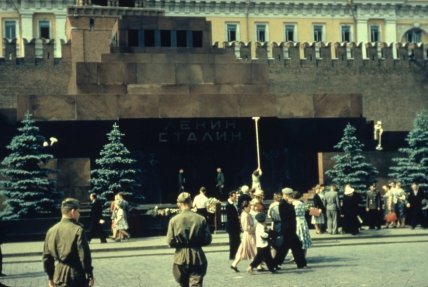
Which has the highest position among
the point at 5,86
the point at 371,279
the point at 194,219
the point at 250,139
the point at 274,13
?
the point at 274,13

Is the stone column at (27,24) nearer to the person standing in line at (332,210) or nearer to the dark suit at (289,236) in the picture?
the person standing in line at (332,210)

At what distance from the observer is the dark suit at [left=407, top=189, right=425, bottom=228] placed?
2308 cm

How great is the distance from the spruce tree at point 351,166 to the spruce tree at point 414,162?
176 centimetres

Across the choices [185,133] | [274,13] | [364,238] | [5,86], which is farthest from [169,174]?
[274,13]

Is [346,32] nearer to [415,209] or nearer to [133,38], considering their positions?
[133,38]

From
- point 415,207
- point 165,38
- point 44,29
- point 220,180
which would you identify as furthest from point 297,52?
point 415,207

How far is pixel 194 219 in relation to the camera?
9.49 meters

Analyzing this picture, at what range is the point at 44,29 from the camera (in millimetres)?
57688

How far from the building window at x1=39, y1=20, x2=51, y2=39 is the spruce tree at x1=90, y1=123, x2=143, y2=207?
1311 inches

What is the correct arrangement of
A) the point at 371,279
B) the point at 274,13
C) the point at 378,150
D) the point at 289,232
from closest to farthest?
the point at 371,279 < the point at 289,232 < the point at 378,150 < the point at 274,13

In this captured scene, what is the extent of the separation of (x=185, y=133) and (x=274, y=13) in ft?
117

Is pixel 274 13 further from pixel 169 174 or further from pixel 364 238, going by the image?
pixel 364 238

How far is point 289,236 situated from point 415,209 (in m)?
9.33

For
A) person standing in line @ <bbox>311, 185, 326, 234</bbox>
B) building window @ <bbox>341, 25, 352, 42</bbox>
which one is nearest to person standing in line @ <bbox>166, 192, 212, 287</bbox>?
person standing in line @ <bbox>311, 185, 326, 234</bbox>
